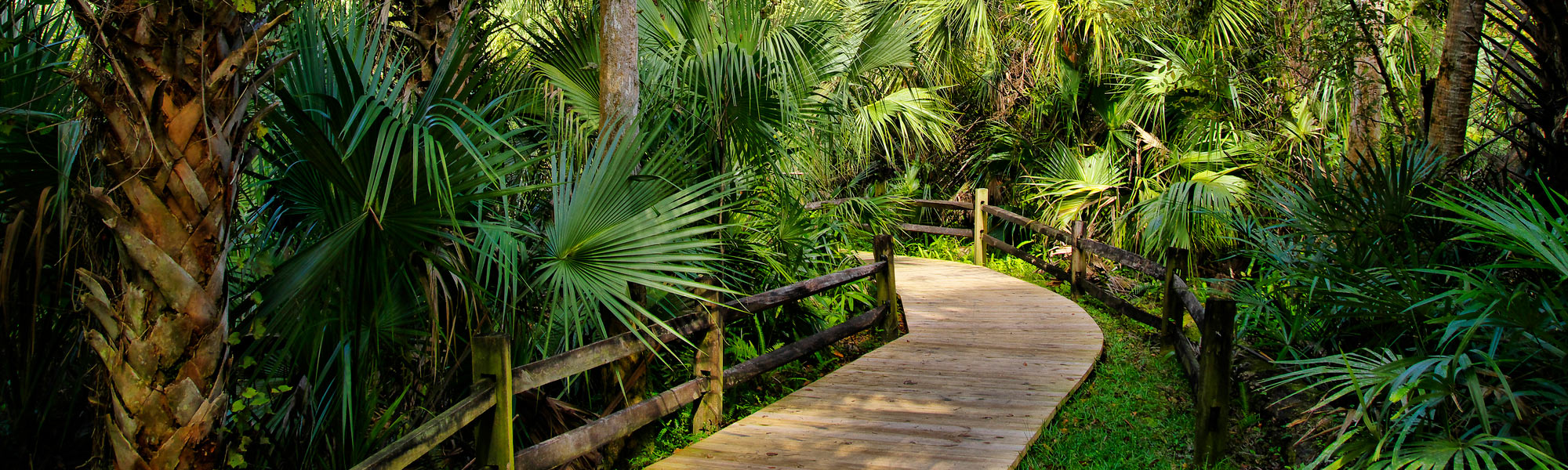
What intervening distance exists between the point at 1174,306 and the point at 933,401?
92.9 inches

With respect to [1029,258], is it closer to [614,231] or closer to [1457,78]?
[1457,78]

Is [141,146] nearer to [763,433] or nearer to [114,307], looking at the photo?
[114,307]

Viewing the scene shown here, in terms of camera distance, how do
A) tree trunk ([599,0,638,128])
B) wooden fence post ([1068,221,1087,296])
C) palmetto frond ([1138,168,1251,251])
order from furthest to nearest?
wooden fence post ([1068,221,1087,296]) → palmetto frond ([1138,168,1251,251]) → tree trunk ([599,0,638,128])

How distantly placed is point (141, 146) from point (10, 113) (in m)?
0.68

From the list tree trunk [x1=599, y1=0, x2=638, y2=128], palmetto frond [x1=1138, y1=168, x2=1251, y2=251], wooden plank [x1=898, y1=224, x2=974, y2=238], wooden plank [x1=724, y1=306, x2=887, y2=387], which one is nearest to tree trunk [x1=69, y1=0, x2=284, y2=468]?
tree trunk [x1=599, y1=0, x2=638, y2=128]

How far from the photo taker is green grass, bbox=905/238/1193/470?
15.4 feet

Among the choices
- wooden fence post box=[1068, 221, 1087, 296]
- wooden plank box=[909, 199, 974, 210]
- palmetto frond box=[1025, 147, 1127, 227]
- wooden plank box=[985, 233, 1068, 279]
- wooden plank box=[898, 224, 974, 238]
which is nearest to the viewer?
wooden fence post box=[1068, 221, 1087, 296]

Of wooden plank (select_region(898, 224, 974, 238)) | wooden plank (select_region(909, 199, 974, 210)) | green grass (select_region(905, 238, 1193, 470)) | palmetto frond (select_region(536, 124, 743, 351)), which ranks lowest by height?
green grass (select_region(905, 238, 1193, 470))

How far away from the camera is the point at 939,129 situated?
10.6 m

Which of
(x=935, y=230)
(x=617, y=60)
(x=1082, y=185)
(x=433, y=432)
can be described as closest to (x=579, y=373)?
(x=433, y=432)

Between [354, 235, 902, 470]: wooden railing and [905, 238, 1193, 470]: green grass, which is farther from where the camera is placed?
[905, 238, 1193, 470]: green grass

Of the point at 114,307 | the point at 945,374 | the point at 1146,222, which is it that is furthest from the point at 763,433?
the point at 1146,222

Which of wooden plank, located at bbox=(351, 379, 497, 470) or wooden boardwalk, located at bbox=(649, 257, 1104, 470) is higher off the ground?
wooden plank, located at bbox=(351, 379, 497, 470)

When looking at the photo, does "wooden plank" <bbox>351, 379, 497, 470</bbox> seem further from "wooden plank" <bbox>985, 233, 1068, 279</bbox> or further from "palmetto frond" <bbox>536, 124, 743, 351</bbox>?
"wooden plank" <bbox>985, 233, 1068, 279</bbox>
